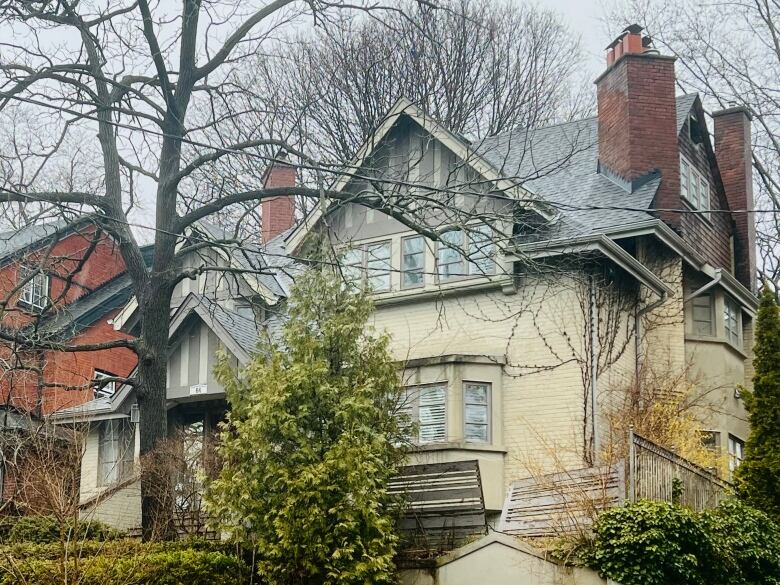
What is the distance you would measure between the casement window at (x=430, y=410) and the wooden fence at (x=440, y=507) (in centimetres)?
264

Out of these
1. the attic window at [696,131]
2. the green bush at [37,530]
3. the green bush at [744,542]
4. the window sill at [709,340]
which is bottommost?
the green bush at [37,530]

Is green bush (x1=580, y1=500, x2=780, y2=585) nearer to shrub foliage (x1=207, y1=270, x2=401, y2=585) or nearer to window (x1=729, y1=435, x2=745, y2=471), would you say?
shrub foliage (x1=207, y1=270, x2=401, y2=585)

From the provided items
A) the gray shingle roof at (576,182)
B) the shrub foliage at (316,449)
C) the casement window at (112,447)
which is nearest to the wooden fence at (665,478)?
the shrub foliage at (316,449)

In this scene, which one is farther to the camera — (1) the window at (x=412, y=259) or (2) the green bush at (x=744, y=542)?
(1) the window at (x=412, y=259)

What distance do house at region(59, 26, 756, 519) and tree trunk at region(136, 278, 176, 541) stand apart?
2306 mm

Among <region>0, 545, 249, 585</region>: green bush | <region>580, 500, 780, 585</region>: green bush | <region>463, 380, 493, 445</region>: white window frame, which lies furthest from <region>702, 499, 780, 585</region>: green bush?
<region>0, 545, 249, 585</region>: green bush

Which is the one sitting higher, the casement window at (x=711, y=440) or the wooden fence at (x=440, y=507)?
the casement window at (x=711, y=440)

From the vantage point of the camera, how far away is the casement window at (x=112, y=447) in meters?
24.2

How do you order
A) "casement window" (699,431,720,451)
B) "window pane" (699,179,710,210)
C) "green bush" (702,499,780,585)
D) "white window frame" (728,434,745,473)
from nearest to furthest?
"green bush" (702,499,780,585), "casement window" (699,431,720,451), "white window frame" (728,434,745,473), "window pane" (699,179,710,210)

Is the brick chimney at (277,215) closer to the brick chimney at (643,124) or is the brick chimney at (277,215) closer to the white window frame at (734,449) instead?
the brick chimney at (643,124)

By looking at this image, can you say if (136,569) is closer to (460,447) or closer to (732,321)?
(460,447)

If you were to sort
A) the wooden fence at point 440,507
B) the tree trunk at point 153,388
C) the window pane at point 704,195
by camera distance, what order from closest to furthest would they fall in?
1. the wooden fence at point 440,507
2. the tree trunk at point 153,388
3. the window pane at point 704,195

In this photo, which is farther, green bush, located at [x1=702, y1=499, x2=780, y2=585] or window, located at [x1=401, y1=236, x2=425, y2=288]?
window, located at [x1=401, y1=236, x2=425, y2=288]

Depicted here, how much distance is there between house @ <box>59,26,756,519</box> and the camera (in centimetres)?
1914
